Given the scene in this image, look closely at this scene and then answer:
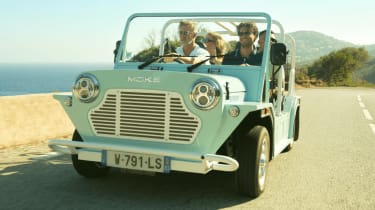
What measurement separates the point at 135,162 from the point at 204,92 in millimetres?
839

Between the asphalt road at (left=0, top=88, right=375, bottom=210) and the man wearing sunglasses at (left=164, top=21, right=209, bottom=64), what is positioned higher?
the man wearing sunglasses at (left=164, top=21, right=209, bottom=64)

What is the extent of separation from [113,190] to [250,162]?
135cm

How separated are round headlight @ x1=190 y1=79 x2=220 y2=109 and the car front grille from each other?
132mm

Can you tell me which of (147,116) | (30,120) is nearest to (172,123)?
(147,116)

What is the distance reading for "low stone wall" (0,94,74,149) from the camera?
670 cm

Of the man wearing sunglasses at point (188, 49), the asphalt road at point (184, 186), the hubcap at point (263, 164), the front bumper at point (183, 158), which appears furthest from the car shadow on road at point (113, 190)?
the man wearing sunglasses at point (188, 49)

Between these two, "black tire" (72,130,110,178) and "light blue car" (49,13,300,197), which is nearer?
"light blue car" (49,13,300,197)

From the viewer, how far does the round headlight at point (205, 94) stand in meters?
4.12

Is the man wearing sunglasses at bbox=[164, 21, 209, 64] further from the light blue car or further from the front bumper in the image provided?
the front bumper

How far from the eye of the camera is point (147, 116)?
14.1 ft

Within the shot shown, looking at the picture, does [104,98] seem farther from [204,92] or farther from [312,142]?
[312,142]

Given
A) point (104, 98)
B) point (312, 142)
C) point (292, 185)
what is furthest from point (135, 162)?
point (312, 142)

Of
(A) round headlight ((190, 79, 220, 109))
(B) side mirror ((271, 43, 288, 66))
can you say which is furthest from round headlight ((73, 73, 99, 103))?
(B) side mirror ((271, 43, 288, 66))

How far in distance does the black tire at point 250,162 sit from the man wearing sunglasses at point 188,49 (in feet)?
4.12
